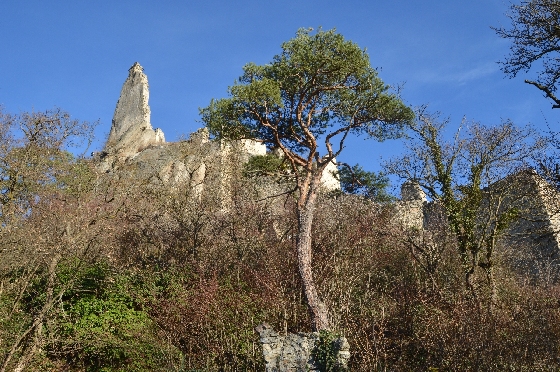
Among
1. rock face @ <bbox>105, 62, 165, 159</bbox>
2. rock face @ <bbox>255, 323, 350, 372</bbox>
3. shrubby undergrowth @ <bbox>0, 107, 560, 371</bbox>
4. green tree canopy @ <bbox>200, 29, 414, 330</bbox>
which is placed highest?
rock face @ <bbox>105, 62, 165, 159</bbox>

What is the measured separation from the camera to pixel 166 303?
1193cm

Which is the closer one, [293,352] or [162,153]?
[293,352]

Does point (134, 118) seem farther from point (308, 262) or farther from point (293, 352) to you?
point (293, 352)

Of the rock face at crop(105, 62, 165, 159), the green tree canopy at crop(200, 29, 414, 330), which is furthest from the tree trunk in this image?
the rock face at crop(105, 62, 165, 159)

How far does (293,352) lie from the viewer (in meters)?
9.16

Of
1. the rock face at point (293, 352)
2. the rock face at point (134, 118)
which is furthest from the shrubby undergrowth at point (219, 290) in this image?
the rock face at point (134, 118)

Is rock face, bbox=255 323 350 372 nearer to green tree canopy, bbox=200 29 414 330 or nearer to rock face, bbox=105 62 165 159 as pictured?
green tree canopy, bbox=200 29 414 330

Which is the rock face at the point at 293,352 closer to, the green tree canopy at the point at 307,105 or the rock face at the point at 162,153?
the green tree canopy at the point at 307,105

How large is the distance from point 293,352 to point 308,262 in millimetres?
2490

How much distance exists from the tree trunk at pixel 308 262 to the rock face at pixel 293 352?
1040 mm

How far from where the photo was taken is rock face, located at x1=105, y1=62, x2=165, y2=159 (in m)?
35.9

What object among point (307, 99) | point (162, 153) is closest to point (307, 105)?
point (307, 99)

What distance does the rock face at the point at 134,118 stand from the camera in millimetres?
35875

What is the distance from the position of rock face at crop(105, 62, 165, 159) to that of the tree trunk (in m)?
25.2
